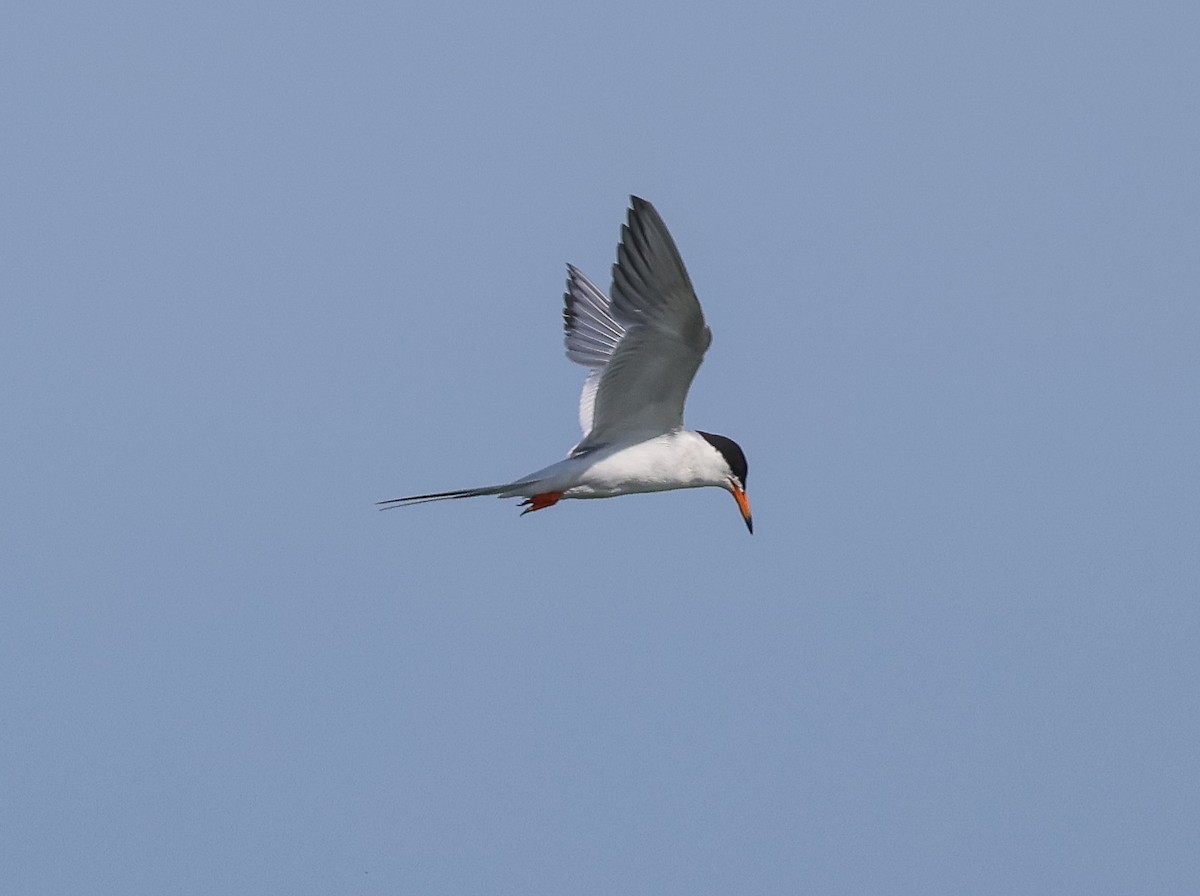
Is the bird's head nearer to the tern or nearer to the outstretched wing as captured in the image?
the tern

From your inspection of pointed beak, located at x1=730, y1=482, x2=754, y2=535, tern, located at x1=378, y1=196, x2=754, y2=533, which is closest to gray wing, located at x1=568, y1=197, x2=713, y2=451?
tern, located at x1=378, y1=196, x2=754, y2=533

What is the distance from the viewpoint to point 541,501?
39.6 ft

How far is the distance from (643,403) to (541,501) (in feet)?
3.46

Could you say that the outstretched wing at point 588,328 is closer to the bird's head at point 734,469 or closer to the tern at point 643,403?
the tern at point 643,403

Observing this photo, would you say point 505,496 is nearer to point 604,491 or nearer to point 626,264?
point 604,491

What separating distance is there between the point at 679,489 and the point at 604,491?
0.67m

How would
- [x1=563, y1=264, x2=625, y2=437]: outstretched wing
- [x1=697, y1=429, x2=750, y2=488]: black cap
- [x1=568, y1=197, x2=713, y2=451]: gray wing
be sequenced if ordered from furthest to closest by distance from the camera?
[x1=563, y1=264, x2=625, y2=437]: outstretched wing, [x1=697, y1=429, x2=750, y2=488]: black cap, [x1=568, y1=197, x2=713, y2=451]: gray wing

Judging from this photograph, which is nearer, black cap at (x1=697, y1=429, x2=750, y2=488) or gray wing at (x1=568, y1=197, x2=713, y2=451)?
gray wing at (x1=568, y1=197, x2=713, y2=451)

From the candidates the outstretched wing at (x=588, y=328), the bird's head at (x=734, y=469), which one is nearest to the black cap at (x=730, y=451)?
the bird's head at (x=734, y=469)

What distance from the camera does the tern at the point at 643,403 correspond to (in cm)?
1037

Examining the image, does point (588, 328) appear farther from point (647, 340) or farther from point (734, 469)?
point (647, 340)

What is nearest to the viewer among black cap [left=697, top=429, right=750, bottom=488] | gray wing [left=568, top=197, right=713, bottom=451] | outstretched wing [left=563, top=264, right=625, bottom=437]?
gray wing [left=568, top=197, right=713, bottom=451]

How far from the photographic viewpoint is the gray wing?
33.7 feet

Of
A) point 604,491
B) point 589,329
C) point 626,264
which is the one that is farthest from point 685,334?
point 589,329
